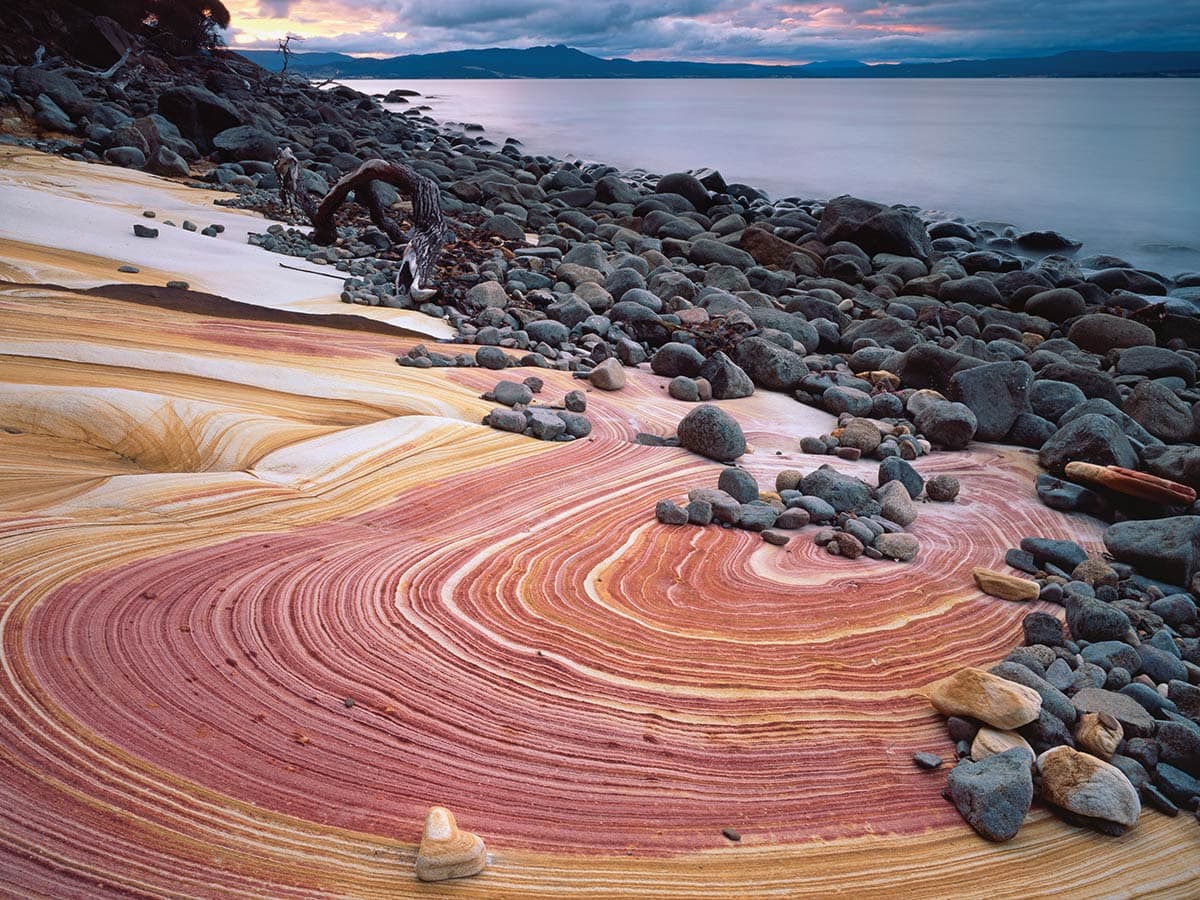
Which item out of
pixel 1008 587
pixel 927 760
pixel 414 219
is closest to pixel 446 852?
pixel 927 760

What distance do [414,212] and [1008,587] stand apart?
491 cm

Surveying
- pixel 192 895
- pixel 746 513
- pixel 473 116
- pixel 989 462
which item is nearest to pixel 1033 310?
pixel 989 462

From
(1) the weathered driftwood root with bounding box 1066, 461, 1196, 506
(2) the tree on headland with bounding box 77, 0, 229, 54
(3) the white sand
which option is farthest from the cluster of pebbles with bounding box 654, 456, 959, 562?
(2) the tree on headland with bounding box 77, 0, 229, 54

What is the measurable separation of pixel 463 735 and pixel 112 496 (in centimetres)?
136

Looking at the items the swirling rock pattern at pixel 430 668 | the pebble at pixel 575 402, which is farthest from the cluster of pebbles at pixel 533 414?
the swirling rock pattern at pixel 430 668

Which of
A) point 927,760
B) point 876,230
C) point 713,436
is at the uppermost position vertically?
point 876,230

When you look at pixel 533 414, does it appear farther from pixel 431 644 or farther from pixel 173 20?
pixel 173 20

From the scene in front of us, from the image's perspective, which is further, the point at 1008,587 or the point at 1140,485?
the point at 1140,485

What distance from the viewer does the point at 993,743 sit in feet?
6.24

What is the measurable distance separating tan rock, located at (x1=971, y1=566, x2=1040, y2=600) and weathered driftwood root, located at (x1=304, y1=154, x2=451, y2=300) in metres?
3.76

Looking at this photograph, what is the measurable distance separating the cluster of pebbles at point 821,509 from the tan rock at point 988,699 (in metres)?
0.88

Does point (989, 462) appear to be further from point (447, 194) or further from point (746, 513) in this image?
point (447, 194)

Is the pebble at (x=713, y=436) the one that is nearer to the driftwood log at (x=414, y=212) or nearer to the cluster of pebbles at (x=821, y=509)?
the cluster of pebbles at (x=821, y=509)

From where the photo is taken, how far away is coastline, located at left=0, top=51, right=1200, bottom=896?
147 centimetres
